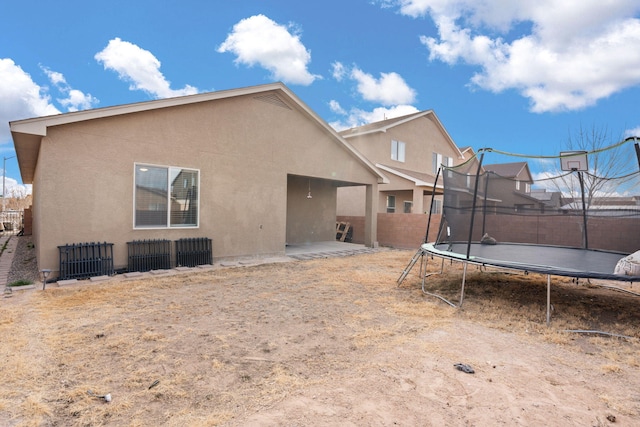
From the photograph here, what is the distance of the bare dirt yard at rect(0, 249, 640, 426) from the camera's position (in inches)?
82.7

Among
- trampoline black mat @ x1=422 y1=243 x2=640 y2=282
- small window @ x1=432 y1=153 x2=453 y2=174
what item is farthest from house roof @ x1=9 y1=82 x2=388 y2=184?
small window @ x1=432 y1=153 x2=453 y2=174

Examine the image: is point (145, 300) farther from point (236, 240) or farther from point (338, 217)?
point (338, 217)

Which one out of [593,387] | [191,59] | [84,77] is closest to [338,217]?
[191,59]

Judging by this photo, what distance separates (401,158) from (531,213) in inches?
389

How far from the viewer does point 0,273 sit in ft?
21.5

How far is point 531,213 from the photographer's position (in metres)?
7.85

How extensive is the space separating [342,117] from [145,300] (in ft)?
75.2

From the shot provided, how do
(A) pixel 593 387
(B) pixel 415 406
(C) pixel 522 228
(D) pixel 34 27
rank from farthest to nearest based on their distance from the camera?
(D) pixel 34 27, (C) pixel 522 228, (A) pixel 593 387, (B) pixel 415 406

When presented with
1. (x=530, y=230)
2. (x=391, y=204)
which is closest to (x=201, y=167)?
(x=530, y=230)

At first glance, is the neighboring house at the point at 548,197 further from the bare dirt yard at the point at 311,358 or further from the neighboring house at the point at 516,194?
the bare dirt yard at the point at 311,358

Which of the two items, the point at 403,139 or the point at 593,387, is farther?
the point at 403,139

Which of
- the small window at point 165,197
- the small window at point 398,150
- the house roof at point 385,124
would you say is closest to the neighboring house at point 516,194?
the small window at point 165,197

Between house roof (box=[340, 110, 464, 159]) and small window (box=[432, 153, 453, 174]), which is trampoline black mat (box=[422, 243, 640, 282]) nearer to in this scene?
house roof (box=[340, 110, 464, 159])

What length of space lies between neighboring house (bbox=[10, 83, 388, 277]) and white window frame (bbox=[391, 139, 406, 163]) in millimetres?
6701
